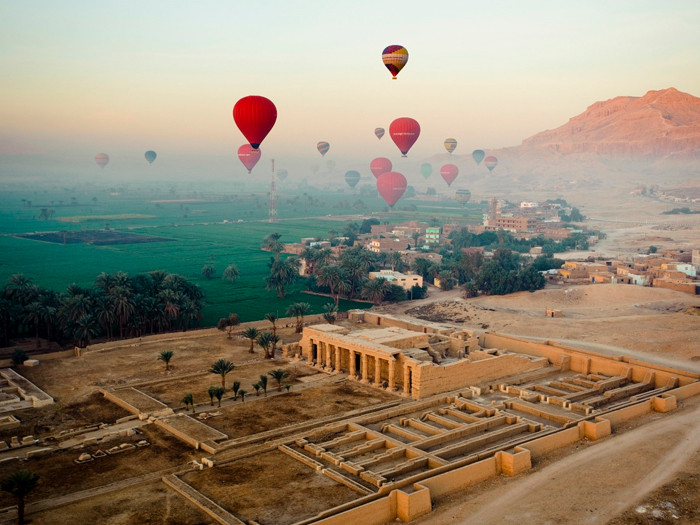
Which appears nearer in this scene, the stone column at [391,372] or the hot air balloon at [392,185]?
the stone column at [391,372]

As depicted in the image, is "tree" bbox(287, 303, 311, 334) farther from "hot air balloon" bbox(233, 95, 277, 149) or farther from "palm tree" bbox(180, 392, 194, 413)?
"palm tree" bbox(180, 392, 194, 413)

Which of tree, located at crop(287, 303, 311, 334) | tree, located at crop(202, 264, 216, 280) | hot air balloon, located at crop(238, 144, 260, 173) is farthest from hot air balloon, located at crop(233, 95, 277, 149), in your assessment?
hot air balloon, located at crop(238, 144, 260, 173)

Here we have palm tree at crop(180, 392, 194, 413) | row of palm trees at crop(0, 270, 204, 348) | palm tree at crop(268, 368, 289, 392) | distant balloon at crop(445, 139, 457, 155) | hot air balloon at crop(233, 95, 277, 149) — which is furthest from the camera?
distant balloon at crop(445, 139, 457, 155)

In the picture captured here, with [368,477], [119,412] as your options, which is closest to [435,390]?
[368,477]

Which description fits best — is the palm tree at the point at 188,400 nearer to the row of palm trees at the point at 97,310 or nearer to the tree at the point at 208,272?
the row of palm trees at the point at 97,310

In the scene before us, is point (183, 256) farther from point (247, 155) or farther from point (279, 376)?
point (279, 376)

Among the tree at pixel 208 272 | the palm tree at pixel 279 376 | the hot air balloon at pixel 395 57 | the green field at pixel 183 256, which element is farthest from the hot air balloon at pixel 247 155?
the palm tree at pixel 279 376
